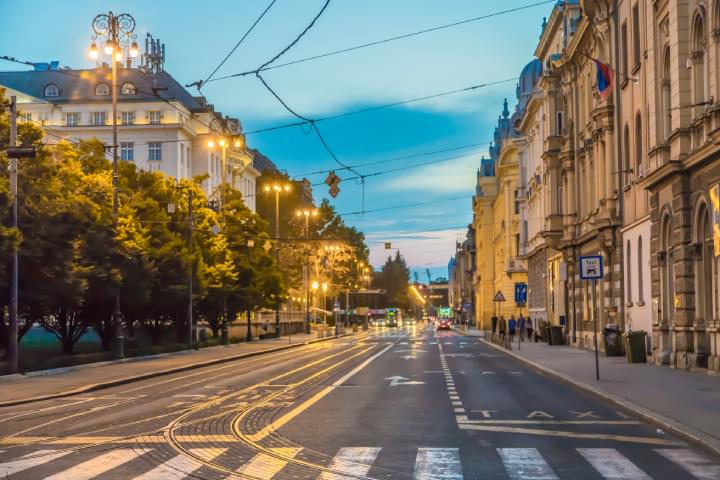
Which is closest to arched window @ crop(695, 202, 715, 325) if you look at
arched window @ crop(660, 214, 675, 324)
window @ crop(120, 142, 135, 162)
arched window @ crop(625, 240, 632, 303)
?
arched window @ crop(660, 214, 675, 324)

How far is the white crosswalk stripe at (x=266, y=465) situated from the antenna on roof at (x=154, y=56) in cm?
9009

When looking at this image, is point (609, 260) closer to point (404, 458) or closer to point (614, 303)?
point (614, 303)

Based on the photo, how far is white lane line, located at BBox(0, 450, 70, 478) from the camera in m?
12.4

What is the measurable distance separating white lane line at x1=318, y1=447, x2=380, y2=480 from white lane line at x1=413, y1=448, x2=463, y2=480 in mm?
560

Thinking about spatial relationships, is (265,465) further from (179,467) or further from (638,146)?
(638,146)

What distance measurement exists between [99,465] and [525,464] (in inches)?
192

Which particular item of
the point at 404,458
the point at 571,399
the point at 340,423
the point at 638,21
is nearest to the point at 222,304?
the point at 638,21

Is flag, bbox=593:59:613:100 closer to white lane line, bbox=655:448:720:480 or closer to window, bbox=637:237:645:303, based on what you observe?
window, bbox=637:237:645:303

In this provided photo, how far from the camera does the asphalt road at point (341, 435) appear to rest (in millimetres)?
12281

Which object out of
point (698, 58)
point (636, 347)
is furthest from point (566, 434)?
point (636, 347)

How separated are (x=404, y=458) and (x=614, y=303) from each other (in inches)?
1298

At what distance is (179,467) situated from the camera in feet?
41.2

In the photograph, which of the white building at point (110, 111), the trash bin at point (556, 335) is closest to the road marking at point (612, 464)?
the trash bin at point (556, 335)

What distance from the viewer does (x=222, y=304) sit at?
2554 inches
